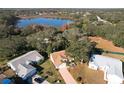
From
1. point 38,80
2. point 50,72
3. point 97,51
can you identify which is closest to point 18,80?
point 38,80

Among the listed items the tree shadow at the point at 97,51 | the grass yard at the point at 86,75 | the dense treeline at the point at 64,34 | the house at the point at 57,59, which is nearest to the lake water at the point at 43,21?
the dense treeline at the point at 64,34

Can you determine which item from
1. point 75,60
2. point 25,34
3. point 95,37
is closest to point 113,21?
→ point 95,37

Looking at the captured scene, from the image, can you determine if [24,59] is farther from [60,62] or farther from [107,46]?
[107,46]

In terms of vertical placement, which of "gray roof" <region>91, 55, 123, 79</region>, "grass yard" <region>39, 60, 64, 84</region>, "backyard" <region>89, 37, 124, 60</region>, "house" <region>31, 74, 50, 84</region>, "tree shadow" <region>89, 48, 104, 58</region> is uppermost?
"backyard" <region>89, 37, 124, 60</region>

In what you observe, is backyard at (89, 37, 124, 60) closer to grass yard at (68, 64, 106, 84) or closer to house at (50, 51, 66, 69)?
grass yard at (68, 64, 106, 84)

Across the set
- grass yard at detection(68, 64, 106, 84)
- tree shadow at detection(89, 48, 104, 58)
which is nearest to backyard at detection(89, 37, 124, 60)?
tree shadow at detection(89, 48, 104, 58)

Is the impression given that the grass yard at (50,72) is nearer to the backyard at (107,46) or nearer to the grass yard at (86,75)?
the grass yard at (86,75)
